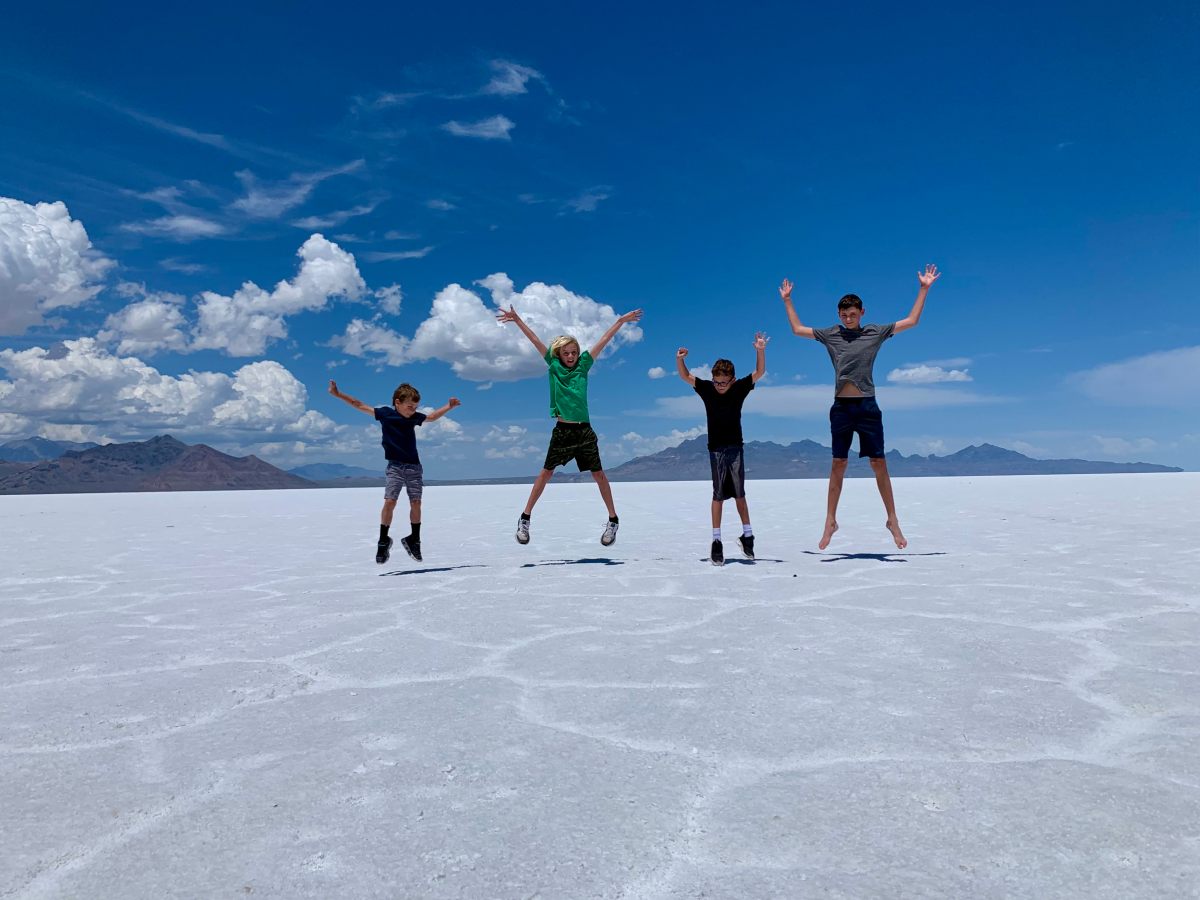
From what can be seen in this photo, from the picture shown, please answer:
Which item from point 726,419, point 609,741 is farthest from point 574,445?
point 609,741

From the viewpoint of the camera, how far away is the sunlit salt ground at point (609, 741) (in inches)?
53.2

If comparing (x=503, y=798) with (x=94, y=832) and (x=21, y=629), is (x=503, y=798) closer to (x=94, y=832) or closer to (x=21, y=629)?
(x=94, y=832)

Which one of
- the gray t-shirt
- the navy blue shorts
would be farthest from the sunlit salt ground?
the gray t-shirt

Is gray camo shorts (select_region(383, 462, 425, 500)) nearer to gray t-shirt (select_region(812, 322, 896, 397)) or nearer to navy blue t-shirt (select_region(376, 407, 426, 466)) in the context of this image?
navy blue t-shirt (select_region(376, 407, 426, 466))

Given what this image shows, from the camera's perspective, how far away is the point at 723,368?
5.48 metres

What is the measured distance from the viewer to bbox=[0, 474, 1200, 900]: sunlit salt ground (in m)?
1.35

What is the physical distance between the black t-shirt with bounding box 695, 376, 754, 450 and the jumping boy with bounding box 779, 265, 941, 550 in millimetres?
787

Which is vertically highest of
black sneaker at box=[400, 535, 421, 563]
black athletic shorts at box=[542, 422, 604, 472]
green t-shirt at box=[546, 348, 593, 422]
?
green t-shirt at box=[546, 348, 593, 422]

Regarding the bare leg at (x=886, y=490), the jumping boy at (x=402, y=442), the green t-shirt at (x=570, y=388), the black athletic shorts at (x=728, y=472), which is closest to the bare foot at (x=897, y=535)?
the bare leg at (x=886, y=490)

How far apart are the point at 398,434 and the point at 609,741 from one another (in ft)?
14.1

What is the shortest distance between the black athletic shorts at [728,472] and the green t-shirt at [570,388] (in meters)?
1.10

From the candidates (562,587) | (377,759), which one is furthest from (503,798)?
(562,587)

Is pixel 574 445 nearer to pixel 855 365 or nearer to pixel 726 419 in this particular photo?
pixel 726 419

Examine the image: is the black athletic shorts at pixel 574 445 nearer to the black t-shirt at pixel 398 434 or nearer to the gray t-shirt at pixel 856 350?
the black t-shirt at pixel 398 434
